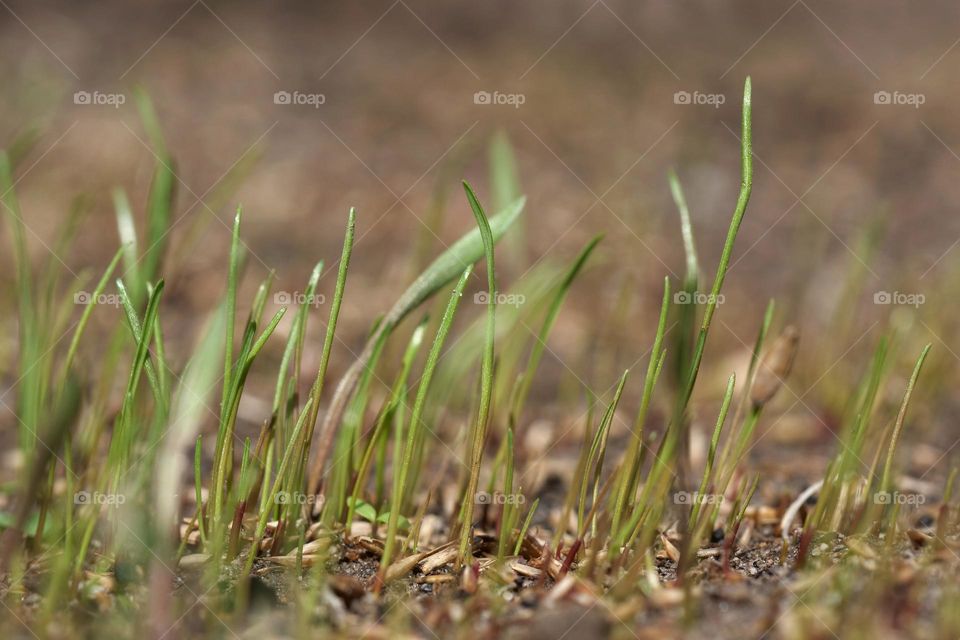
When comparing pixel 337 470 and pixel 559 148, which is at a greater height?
pixel 559 148

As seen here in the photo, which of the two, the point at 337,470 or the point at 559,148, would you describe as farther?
the point at 559,148

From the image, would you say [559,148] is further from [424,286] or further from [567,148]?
[424,286]

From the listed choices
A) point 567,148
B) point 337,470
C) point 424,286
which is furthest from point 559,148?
point 337,470

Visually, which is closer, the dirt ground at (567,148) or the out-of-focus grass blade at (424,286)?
the out-of-focus grass blade at (424,286)

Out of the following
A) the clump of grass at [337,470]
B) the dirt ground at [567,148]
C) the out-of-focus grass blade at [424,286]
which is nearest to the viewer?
the clump of grass at [337,470]

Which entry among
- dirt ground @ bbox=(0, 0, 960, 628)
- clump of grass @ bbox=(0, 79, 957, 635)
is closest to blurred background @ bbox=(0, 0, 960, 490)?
dirt ground @ bbox=(0, 0, 960, 628)

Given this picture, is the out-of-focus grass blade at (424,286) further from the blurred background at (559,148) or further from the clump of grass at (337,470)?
the blurred background at (559,148)

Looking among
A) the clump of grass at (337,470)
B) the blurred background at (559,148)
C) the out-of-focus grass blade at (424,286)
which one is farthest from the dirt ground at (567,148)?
the out-of-focus grass blade at (424,286)

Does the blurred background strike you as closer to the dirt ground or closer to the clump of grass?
the dirt ground

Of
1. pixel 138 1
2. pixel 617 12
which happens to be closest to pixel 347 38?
pixel 138 1
